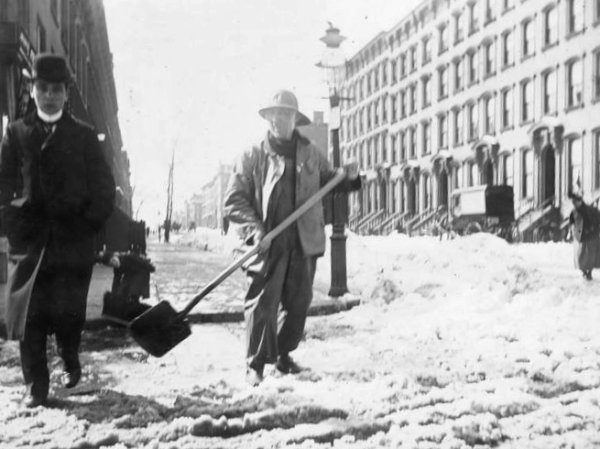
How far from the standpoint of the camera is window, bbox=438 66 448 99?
3906cm

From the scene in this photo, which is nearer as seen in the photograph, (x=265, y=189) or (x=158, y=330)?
(x=158, y=330)

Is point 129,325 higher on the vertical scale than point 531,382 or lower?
higher

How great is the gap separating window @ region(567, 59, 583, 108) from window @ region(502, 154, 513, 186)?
5050mm

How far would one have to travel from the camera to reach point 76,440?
3354mm

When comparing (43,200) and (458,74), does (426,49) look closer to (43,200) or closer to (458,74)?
(458,74)

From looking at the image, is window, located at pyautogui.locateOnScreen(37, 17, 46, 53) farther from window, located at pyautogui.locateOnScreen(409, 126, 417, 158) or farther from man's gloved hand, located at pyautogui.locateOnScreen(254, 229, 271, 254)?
window, located at pyautogui.locateOnScreen(409, 126, 417, 158)

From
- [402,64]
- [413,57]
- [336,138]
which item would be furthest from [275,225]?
[402,64]

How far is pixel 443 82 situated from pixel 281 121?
36.5 metres

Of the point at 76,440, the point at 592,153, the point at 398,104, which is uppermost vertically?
the point at 398,104

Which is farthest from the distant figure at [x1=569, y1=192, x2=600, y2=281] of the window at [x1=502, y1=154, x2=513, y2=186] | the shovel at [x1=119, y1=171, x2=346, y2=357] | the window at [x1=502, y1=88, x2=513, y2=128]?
the window at [x1=502, y1=88, x2=513, y2=128]

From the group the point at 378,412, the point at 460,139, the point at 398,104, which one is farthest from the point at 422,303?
the point at 398,104

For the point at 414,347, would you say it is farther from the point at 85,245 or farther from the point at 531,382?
the point at 85,245

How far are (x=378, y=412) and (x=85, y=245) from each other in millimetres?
1996

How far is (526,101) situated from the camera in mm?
32219
